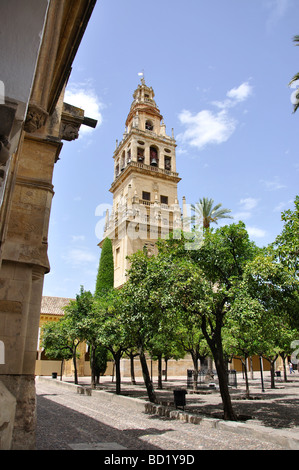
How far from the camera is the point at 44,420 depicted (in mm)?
11258

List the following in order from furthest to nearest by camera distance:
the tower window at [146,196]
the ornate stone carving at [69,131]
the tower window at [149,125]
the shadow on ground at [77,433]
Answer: the tower window at [149,125] < the tower window at [146,196] < the ornate stone carving at [69,131] < the shadow on ground at [77,433]

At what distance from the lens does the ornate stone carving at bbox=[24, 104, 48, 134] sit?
179 inches

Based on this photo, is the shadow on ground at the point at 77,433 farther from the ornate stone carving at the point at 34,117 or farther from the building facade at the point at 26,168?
the ornate stone carving at the point at 34,117

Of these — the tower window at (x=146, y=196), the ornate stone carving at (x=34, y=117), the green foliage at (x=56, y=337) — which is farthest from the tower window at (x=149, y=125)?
the ornate stone carving at (x=34, y=117)

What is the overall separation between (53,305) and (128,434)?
4175cm

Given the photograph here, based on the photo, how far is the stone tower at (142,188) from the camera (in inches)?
1646

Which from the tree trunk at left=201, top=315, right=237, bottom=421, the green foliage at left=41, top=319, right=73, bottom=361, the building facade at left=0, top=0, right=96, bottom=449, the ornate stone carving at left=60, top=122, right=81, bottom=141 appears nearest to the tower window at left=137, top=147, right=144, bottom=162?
the green foliage at left=41, top=319, right=73, bottom=361

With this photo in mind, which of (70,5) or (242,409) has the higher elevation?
(70,5)

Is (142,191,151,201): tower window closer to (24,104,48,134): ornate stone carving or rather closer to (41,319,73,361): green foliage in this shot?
(41,319,73,361): green foliage

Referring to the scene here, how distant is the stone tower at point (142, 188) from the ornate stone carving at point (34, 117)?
116 ft

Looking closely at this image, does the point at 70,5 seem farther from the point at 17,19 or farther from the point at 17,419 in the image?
the point at 17,419

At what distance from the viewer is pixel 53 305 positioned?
1905 inches
